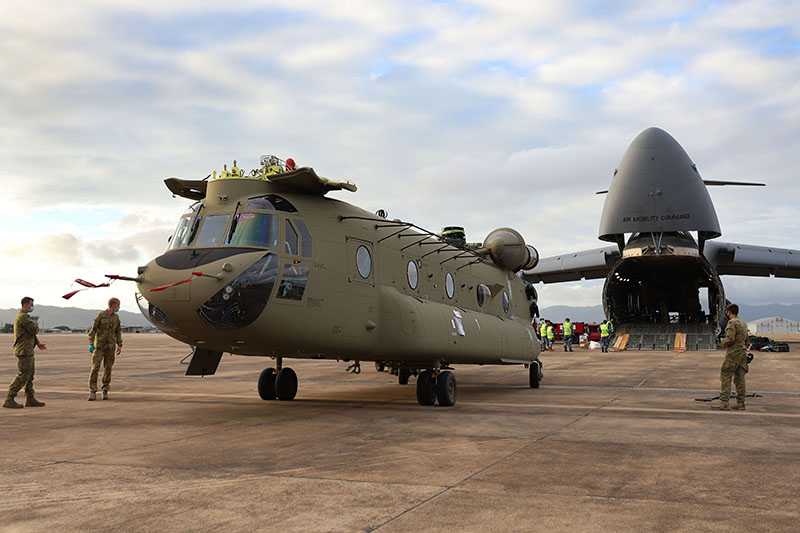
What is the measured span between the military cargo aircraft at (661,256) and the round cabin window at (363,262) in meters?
31.2

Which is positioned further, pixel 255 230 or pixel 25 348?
pixel 25 348

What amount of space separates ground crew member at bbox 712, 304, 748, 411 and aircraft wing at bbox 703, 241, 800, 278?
3414cm

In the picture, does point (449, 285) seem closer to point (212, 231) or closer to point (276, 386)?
point (276, 386)

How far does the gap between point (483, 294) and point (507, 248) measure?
5.98 ft

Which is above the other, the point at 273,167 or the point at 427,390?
the point at 273,167

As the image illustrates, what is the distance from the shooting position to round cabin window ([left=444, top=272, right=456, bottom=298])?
14.5 m

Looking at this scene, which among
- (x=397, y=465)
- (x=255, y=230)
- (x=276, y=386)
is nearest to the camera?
(x=397, y=465)

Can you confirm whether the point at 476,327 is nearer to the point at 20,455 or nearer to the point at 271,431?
the point at 271,431

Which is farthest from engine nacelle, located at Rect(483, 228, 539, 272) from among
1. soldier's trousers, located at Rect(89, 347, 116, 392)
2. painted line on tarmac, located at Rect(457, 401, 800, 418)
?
soldier's trousers, located at Rect(89, 347, 116, 392)

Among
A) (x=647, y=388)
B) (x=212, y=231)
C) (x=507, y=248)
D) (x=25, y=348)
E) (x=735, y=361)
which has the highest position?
(x=507, y=248)

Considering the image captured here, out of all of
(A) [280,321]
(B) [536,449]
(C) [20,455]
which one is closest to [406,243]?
(A) [280,321]

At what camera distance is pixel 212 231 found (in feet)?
33.3

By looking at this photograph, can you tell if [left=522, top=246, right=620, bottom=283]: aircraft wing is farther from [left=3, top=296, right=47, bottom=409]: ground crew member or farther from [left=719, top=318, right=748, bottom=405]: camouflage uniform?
[left=3, top=296, right=47, bottom=409]: ground crew member

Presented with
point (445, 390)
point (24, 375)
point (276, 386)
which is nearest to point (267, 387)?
point (276, 386)
